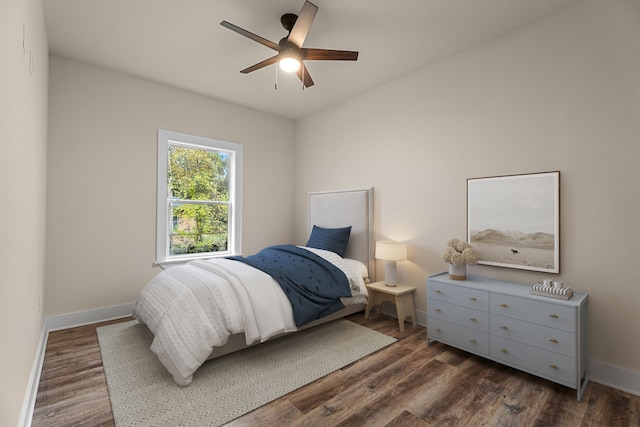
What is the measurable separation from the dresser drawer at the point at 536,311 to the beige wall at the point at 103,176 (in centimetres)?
364

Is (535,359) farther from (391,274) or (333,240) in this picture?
(333,240)

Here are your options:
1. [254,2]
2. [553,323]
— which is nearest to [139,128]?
[254,2]

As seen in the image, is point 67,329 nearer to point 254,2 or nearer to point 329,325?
point 329,325

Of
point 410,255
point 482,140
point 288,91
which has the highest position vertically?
point 288,91

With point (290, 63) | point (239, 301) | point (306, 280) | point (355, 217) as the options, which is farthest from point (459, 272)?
point (290, 63)

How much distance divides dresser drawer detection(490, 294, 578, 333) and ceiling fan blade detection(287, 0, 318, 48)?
2.43m

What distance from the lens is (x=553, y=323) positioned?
2041mm

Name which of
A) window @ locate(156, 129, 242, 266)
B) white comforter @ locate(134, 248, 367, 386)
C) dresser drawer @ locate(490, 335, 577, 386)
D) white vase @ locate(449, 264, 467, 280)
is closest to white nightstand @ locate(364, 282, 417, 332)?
white vase @ locate(449, 264, 467, 280)

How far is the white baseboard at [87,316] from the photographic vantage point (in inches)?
120

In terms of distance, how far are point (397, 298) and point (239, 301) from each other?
1.61 meters

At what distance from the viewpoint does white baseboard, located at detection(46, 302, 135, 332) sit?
3055 millimetres

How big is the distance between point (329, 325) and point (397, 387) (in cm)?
117

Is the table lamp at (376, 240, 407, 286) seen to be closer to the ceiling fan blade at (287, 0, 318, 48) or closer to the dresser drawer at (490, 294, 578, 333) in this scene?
the dresser drawer at (490, 294, 578, 333)

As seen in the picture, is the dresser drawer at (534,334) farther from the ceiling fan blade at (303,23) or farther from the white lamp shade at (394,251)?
the ceiling fan blade at (303,23)
